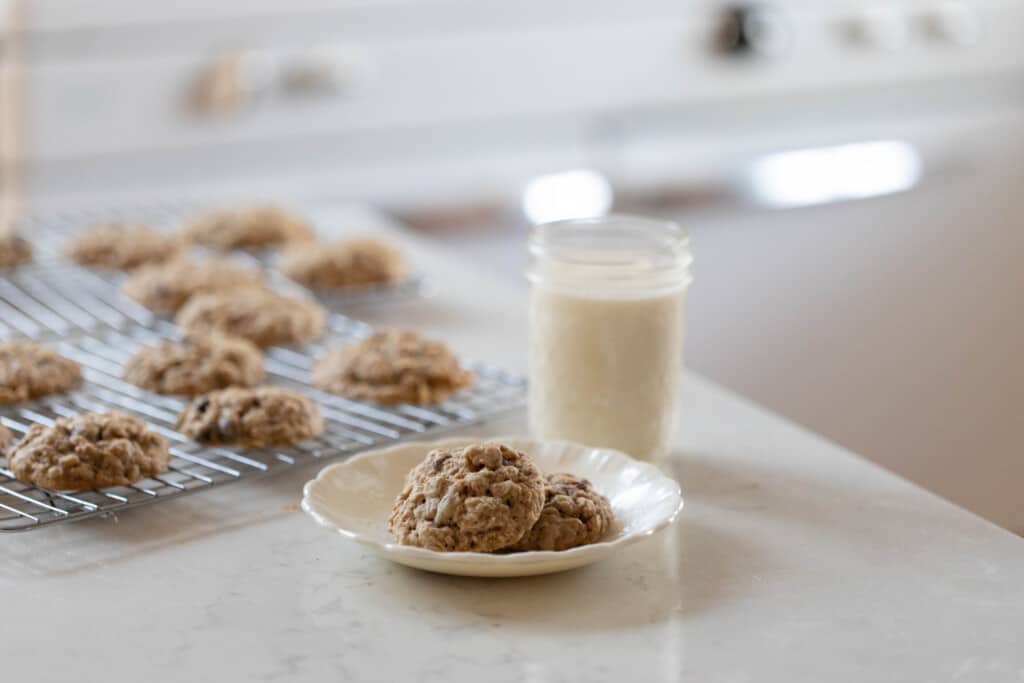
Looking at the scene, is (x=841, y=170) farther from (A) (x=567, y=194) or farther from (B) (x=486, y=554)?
(B) (x=486, y=554)

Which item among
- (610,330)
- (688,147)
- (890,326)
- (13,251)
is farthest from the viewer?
(688,147)

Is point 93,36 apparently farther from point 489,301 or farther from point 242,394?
point 242,394

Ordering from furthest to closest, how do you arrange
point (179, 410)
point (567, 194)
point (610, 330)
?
point (567, 194), point (179, 410), point (610, 330)

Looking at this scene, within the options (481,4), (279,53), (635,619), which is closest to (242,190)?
(279,53)

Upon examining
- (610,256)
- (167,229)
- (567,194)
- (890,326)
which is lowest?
(890,326)

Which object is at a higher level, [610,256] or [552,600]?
[610,256]

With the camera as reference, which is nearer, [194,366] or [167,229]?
[194,366]

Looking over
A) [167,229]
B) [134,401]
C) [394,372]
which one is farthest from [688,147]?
[134,401]

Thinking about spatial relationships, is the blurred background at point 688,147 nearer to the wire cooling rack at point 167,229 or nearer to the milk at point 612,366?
the wire cooling rack at point 167,229
